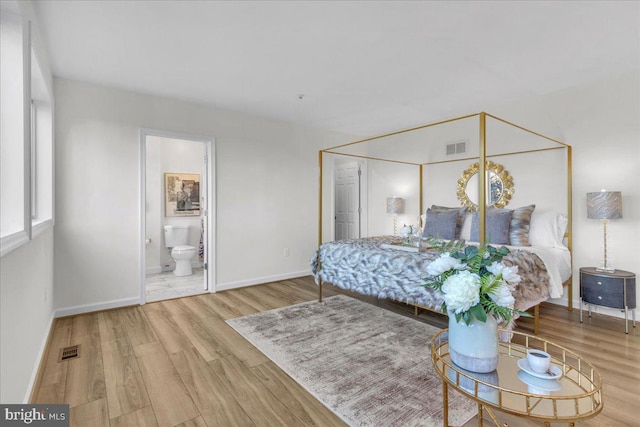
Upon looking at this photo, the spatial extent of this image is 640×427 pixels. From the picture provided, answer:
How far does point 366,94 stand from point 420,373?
9.79 ft

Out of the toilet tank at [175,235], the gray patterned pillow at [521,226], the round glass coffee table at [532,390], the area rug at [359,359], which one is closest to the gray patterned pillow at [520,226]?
the gray patterned pillow at [521,226]

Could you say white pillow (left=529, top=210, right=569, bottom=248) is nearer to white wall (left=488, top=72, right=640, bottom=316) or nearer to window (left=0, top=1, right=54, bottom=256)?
white wall (left=488, top=72, right=640, bottom=316)

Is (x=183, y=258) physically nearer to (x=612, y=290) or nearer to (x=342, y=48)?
(x=342, y=48)

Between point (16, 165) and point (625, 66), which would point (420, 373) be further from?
point (625, 66)

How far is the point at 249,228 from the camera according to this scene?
180 inches

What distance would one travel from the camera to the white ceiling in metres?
2.16

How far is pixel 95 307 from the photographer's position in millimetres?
3434

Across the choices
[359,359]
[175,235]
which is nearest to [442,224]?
[359,359]

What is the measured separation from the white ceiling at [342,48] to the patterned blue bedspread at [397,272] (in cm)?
179

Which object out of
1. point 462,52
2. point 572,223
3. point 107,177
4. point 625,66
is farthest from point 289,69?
point 572,223

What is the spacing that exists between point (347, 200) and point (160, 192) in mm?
3463

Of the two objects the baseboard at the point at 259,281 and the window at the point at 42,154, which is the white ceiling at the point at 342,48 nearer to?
the window at the point at 42,154

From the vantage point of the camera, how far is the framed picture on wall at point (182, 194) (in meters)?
5.58

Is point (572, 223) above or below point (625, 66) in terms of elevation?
below
